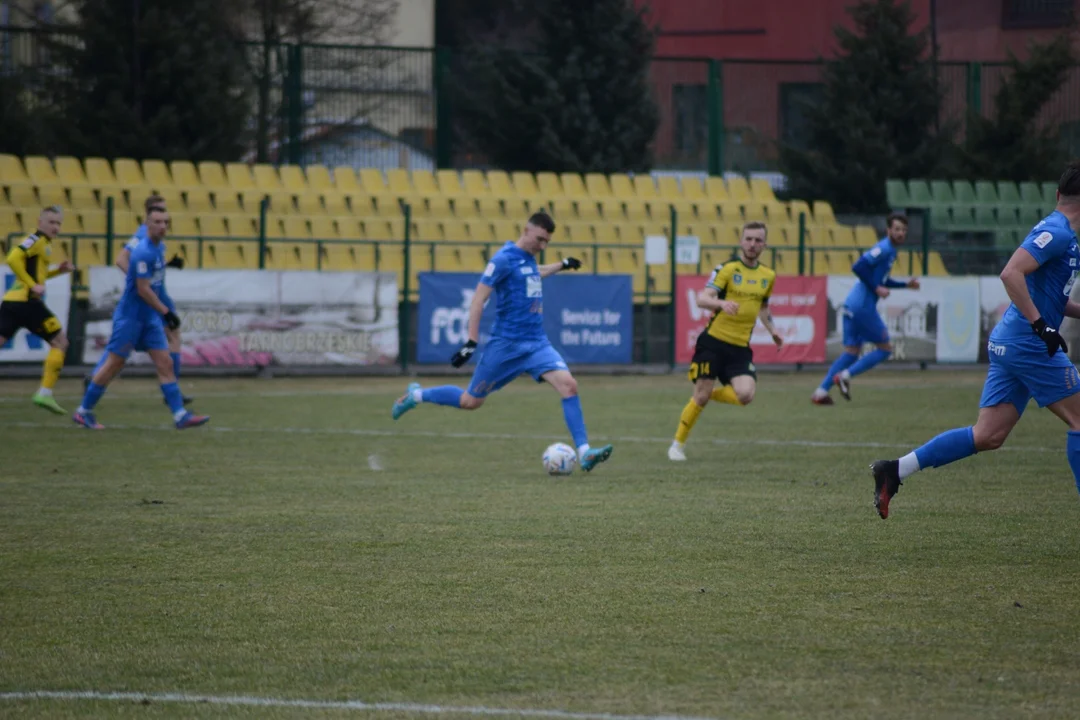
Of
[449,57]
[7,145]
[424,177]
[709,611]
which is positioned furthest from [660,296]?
[709,611]

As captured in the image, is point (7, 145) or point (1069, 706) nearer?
point (1069, 706)

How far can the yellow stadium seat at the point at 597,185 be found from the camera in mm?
28781

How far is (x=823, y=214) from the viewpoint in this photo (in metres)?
29.8

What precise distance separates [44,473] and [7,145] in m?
18.8

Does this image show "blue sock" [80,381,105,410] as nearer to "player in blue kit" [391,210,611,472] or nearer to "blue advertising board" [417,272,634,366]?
"player in blue kit" [391,210,611,472]

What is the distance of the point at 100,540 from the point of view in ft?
25.2

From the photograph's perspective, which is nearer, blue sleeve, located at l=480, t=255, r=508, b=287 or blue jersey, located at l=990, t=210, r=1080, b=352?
blue jersey, located at l=990, t=210, r=1080, b=352

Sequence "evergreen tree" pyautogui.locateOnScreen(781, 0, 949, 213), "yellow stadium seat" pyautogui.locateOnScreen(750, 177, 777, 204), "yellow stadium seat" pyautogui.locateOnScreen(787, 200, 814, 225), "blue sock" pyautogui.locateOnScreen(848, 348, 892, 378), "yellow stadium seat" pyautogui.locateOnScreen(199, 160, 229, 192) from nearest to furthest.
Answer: "blue sock" pyautogui.locateOnScreen(848, 348, 892, 378), "yellow stadium seat" pyautogui.locateOnScreen(199, 160, 229, 192), "yellow stadium seat" pyautogui.locateOnScreen(787, 200, 814, 225), "yellow stadium seat" pyautogui.locateOnScreen(750, 177, 777, 204), "evergreen tree" pyautogui.locateOnScreen(781, 0, 949, 213)

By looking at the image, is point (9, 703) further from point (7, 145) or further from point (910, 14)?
point (910, 14)

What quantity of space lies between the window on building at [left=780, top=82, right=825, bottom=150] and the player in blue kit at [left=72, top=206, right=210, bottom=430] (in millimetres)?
22493

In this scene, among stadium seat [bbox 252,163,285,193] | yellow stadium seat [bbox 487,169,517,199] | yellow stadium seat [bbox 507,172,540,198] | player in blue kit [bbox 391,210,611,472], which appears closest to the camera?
player in blue kit [bbox 391,210,611,472]

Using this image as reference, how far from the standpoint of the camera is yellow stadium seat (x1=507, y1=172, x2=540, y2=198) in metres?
28.2

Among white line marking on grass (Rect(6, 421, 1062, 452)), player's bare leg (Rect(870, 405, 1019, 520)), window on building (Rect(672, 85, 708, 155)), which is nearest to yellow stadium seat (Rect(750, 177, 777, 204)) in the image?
window on building (Rect(672, 85, 708, 155))

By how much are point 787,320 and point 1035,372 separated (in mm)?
15946
